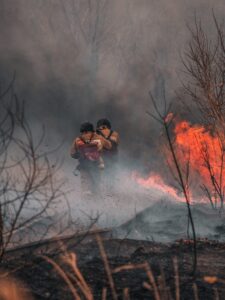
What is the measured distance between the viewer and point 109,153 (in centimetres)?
1123

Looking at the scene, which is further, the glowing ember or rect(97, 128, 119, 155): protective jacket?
the glowing ember

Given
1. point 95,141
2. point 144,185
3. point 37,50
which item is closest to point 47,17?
point 37,50

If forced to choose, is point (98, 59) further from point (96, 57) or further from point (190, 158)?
point (190, 158)

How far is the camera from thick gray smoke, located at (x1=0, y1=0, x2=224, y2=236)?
62.2ft

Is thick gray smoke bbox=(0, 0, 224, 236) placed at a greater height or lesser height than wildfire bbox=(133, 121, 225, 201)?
greater

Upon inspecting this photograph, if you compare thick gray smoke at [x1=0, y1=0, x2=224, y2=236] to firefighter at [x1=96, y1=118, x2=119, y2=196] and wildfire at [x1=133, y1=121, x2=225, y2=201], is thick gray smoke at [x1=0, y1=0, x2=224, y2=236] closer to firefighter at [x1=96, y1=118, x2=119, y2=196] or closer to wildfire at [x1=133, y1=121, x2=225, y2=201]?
wildfire at [x1=133, y1=121, x2=225, y2=201]

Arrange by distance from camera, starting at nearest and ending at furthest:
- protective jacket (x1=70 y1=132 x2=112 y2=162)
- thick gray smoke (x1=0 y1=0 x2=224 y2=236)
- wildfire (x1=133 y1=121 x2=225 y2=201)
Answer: protective jacket (x1=70 y1=132 x2=112 y2=162) < wildfire (x1=133 y1=121 x2=225 y2=201) < thick gray smoke (x1=0 y1=0 x2=224 y2=236)

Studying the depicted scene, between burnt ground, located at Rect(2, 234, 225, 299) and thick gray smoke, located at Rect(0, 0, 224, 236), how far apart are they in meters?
12.4

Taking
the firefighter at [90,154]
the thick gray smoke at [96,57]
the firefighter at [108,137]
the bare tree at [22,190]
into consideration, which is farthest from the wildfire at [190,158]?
the firefighter at [90,154]

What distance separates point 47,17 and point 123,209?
35.9 ft

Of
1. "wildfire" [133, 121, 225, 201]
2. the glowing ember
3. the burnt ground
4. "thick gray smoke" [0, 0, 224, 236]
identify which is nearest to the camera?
the burnt ground

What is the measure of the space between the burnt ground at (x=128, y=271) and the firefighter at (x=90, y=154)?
3390 millimetres

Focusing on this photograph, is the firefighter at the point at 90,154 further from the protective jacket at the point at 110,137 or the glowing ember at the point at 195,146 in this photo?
the glowing ember at the point at 195,146

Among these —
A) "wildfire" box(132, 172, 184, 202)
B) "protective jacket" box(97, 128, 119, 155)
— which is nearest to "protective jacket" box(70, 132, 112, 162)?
"protective jacket" box(97, 128, 119, 155)
